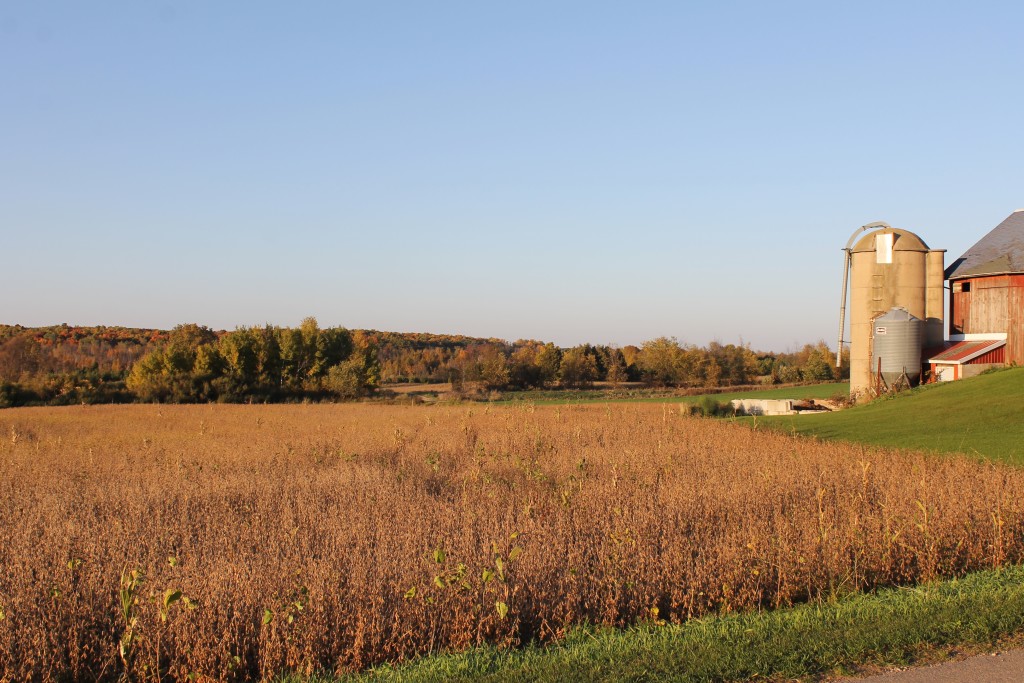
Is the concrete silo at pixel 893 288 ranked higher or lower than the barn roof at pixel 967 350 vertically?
higher

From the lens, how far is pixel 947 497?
9.73 m

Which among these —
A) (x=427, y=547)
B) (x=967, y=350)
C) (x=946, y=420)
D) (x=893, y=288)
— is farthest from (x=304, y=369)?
(x=427, y=547)

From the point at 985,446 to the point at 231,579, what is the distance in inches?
673

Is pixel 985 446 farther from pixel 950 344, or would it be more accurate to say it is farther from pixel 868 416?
pixel 950 344

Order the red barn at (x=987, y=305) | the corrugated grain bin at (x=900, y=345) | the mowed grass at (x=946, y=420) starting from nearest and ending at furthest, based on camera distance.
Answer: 1. the mowed grass at (x=946, y=420)
2. the red barn at (x=987, y=305)
3. the corrugated grain bin at (x=900, y=345)

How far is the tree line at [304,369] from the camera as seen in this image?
53875 mm

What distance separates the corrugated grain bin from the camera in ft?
118

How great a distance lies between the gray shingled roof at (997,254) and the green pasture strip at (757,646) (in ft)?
108

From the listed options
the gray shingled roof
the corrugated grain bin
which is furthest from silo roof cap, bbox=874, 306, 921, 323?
the gray shingled roof

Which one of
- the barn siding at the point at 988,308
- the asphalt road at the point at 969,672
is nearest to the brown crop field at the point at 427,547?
the asphalt road at the point at 969,672

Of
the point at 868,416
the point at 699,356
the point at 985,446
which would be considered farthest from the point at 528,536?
the point at 699,356

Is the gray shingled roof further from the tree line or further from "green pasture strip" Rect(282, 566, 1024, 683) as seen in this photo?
the tree line

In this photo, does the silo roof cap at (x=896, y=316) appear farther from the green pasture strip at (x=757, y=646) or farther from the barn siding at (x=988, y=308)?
the green pasture strip at (x=757, y=646)

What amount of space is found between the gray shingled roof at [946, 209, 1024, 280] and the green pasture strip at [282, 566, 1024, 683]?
108 ft
